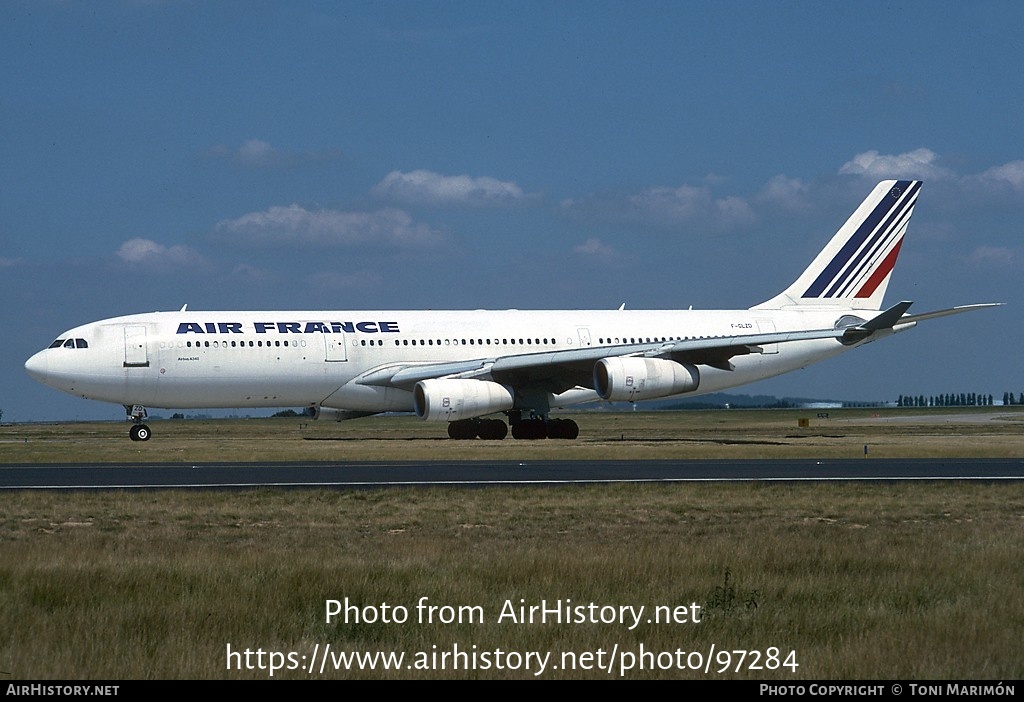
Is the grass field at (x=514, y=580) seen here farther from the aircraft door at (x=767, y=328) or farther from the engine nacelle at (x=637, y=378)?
the aircraft door at (x=767, y=328)

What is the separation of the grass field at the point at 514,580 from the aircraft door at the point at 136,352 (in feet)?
60.6

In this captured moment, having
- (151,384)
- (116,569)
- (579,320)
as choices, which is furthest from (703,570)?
(579,320)

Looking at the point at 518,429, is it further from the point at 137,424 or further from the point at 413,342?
the point at 137,424

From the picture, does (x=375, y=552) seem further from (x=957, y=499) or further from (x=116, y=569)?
(x=957, y=499)

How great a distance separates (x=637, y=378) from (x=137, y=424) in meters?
16.0

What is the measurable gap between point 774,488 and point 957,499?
2.93 m

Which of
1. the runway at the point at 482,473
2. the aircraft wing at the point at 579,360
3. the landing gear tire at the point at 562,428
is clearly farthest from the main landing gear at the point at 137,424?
the landing gear tire at the point at 562,428

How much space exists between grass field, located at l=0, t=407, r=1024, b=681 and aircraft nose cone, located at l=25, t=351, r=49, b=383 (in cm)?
1925

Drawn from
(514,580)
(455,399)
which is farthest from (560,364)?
(514,580)

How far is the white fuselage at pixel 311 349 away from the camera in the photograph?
38438 mm

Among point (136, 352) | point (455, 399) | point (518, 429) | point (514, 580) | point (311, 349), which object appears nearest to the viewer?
point (514, 580)

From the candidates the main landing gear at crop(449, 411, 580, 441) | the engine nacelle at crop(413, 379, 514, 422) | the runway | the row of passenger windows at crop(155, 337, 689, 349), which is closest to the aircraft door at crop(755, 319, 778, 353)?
the row of passenger windows at crop(155, 337, 689, 349)

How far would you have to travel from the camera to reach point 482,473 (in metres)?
25.0

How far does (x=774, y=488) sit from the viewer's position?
21062mm
